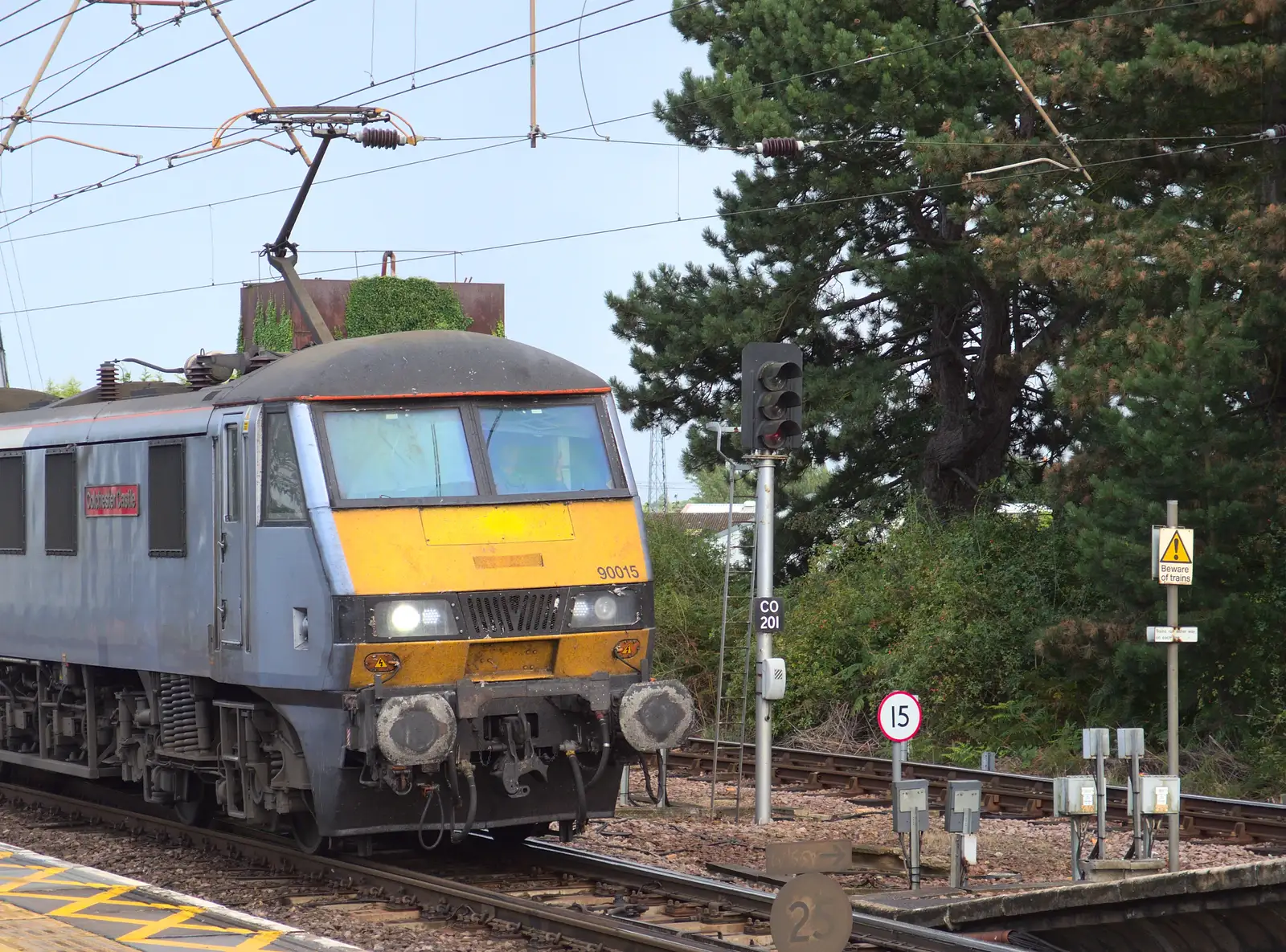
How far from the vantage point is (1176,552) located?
1243 centimetres

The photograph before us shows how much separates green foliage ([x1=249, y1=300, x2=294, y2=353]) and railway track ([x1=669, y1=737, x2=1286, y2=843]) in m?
37.3

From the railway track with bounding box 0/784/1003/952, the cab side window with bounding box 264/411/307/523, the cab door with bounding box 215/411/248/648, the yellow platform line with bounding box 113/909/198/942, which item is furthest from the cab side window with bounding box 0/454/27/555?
the yellow platform line with bounding box 113/909/198/942

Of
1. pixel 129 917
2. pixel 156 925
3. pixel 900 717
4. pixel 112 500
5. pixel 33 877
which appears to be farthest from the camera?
pixel 112 500

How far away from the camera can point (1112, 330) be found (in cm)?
1852

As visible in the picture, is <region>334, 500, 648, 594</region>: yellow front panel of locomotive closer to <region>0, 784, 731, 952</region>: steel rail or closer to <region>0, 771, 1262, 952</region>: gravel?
<region>0, 784, 731, 952</region>: steel rail

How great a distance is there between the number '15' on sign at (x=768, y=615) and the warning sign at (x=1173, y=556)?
2.90m

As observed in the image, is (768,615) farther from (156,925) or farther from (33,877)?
(156,925)

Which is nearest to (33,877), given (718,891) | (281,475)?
(281,475)

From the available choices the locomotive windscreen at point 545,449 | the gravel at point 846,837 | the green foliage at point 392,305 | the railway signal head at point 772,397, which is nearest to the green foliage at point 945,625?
the gravel at point 846,837

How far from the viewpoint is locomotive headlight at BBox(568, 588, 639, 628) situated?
11.0 meters

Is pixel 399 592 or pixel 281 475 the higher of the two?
pixel 281 475

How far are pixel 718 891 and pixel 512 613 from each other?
206 centimetres

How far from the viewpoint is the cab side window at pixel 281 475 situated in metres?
10.8

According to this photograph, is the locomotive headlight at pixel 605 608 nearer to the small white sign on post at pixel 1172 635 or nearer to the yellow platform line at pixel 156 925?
the yellow platform line at pixel 156 925
